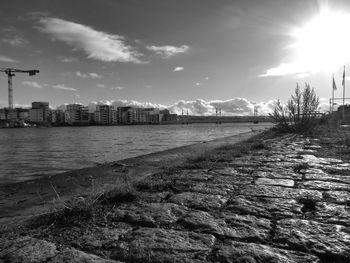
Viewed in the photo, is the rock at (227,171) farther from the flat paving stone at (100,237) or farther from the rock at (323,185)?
the flat paving stone at (100,237)

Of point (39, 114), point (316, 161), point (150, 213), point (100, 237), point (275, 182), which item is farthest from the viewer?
point (39, 114)

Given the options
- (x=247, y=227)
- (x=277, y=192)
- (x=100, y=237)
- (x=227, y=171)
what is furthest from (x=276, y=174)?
(x=100, y=237)

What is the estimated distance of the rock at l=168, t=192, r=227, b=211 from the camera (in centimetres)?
328

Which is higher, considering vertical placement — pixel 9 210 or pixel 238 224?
pixel 238 224

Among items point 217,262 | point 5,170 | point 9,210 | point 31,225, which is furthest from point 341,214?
point 5,170

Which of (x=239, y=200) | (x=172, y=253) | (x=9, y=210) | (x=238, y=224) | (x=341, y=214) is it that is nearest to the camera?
(x=172, y=253)

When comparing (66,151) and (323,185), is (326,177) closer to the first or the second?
(323,185)

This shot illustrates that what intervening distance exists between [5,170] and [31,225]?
9146mm

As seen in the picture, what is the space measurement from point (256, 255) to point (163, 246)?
69cm

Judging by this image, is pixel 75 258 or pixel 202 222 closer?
pixel 75 258

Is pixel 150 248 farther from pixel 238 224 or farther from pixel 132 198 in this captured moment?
pixel 132 198

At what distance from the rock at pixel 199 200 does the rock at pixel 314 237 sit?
2.59 feet

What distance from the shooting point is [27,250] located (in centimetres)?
227

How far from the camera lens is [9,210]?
15.6ft
